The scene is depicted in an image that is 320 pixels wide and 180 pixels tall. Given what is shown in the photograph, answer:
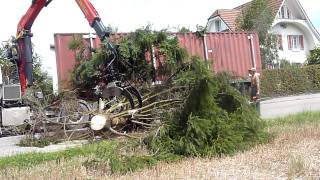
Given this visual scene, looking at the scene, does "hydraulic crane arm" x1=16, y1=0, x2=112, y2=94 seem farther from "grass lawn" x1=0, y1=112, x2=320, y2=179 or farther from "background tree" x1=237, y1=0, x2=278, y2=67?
"background tree" x1=237, y1=0, x2=278, y2=67

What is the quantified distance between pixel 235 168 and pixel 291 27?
4227 centimetres

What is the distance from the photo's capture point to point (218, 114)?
28.6 ft

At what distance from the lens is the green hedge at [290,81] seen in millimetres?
25855

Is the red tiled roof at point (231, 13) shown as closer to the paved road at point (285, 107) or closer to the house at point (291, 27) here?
the house at point (291, 27)

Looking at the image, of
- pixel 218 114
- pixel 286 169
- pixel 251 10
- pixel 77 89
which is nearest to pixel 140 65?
pixel 77 89

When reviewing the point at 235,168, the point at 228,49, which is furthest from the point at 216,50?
the point at 235,168

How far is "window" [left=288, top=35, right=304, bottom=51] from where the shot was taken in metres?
47.3

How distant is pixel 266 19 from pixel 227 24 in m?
8.61

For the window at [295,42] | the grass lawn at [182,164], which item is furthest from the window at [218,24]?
the grass lawn at [182,164]

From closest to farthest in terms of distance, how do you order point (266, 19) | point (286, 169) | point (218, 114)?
point (286, 169)
point (218, 114)
point (266, 19)

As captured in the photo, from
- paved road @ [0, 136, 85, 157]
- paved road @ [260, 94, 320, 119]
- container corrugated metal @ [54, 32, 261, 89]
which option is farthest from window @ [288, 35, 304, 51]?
paved road @ [0, 136, 85, 157]

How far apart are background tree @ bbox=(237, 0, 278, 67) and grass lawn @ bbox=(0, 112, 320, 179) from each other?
27228 mm

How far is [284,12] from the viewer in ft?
151

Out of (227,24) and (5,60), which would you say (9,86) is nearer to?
(5,60)
